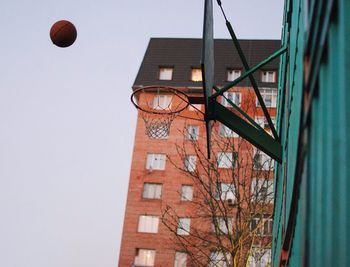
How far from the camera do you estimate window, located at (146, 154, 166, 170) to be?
1810 inches

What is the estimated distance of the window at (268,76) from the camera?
4747 cm

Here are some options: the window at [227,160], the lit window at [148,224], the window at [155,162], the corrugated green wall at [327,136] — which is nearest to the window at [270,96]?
the window at [227,160]

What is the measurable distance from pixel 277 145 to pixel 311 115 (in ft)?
17.3

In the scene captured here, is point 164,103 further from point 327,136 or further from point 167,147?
point 167,147

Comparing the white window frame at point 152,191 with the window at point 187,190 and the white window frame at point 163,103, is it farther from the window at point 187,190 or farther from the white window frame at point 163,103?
the white window frame at point 163,103

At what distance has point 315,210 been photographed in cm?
305

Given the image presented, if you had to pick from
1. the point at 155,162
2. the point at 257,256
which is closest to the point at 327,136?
the point at 257,256

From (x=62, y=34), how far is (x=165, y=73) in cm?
3864

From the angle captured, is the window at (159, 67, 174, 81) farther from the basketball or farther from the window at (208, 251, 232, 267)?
the basketball

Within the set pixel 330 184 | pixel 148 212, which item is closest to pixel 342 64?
pixel 330 184

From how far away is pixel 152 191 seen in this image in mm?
45312

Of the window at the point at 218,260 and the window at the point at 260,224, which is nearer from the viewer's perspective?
the window at the point at 218,260

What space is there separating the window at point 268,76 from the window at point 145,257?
14875 mm

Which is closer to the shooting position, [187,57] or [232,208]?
[232,208]
